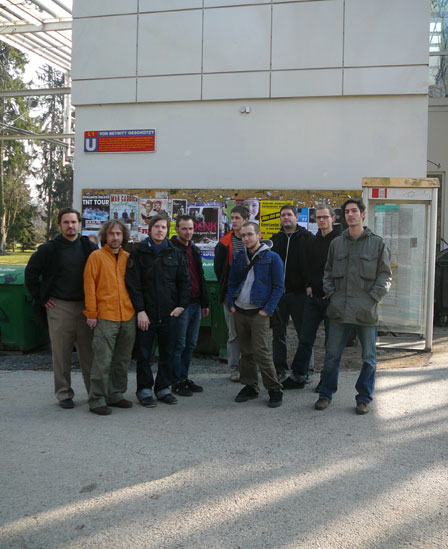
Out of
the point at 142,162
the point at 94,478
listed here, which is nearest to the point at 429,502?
the point at 94,478

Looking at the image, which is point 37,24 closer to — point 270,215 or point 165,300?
point 270,215

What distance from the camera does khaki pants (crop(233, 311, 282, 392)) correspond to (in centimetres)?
512

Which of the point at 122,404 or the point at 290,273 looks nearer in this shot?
the point at 122,404

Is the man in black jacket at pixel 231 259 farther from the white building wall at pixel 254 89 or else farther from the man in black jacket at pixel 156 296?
the white building wall at pixel 254 89

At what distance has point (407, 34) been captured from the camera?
28.7 ft

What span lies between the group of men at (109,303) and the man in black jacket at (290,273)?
1095 millimetres

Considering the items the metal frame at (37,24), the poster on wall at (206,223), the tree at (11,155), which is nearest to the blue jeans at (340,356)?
the poster on wall at (206,223)

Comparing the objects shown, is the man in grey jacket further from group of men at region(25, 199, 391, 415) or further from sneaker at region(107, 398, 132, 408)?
sneaker at region(107, 398, 132, 408)

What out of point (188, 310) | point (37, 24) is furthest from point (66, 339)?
point (37, 24)

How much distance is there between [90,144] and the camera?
999 cm

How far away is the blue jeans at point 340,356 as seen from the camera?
4.94 m

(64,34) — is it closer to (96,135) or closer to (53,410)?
(96,135)

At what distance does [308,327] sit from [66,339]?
236cm

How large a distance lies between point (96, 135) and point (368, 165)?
478 centimetres
